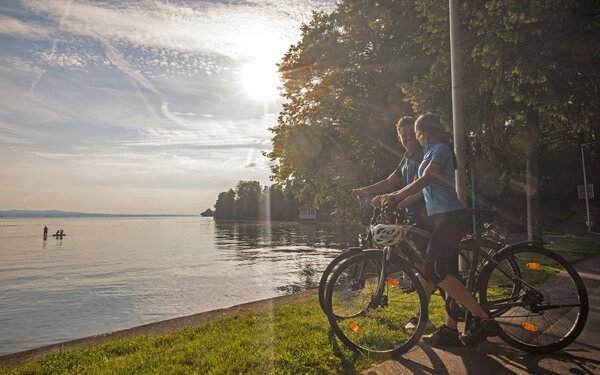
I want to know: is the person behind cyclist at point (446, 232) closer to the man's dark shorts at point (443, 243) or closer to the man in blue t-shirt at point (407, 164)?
the man's dark shorts at point (443, 243)

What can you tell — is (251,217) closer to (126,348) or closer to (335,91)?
(335,91)

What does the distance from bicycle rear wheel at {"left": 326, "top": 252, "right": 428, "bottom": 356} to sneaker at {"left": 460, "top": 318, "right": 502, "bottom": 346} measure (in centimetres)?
43

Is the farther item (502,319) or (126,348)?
(126,348)

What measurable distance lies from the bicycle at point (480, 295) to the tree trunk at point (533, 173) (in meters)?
11.6

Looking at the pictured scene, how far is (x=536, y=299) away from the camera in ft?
13.1

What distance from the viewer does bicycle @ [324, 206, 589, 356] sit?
3.91 m

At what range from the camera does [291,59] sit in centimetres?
2142

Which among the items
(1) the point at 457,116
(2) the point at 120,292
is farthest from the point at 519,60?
(2) the point at 120,292

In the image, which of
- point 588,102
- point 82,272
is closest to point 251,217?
point 82,272

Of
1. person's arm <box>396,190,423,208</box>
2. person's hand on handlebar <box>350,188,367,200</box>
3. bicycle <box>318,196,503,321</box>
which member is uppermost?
person's hand on handlebar <box>350,188,367,200</box>

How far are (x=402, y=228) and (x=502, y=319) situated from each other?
1368 mm

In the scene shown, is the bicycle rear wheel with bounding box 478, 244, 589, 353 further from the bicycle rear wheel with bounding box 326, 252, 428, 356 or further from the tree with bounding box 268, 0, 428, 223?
the tree with bounding box 268, 0, 428, 223

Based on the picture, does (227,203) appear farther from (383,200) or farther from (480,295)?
(480,295)

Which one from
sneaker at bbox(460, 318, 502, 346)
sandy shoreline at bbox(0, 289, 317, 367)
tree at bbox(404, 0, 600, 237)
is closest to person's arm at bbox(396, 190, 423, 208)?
sneaker at bbox(460, 318, 502, 346)
